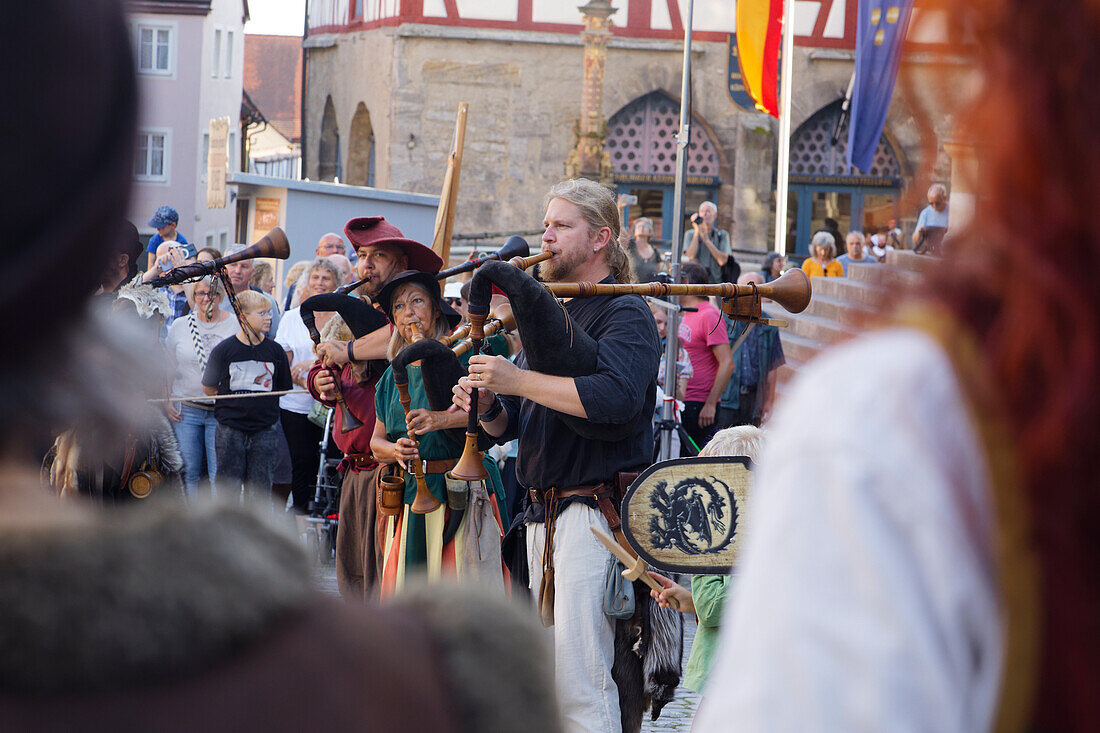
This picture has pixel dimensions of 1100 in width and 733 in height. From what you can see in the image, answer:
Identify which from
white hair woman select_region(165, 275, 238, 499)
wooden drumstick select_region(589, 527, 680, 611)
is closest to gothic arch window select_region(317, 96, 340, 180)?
white hair woman select_region(165, 275, 238, 499)

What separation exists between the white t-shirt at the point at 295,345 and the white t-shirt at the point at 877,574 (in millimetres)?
7773

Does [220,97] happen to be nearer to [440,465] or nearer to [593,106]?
[593,106]

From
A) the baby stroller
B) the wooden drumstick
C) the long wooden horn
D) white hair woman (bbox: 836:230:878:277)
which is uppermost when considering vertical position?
white hair woman (bbox: 836:230:878:277)

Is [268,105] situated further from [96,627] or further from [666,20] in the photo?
[96,627]

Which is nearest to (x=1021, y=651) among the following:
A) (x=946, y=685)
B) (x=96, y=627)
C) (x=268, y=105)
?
(x=946, y=685)

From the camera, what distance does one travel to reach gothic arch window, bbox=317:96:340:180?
3306cm

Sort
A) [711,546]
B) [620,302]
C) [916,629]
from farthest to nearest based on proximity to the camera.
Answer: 1. [620,302]
2. [711,546]
3. [916,629]

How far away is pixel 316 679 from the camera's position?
0.85 meters

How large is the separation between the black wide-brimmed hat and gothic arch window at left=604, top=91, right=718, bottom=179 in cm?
2284

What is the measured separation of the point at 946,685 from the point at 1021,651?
63 mm

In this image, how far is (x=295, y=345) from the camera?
29.2 feet

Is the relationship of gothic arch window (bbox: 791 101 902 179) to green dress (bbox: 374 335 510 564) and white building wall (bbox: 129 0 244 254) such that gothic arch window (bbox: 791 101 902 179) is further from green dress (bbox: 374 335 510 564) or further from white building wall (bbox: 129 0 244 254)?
green dress (bbox: 374 335 510 564)

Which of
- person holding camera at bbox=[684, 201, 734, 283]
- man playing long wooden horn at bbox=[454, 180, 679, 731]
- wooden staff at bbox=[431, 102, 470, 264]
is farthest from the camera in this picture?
person holding camera at bbox=[684, 201, 734, 283]

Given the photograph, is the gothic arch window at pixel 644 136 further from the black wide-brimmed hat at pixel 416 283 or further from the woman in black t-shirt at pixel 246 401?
the black wide-brimmed hat at pixel 416 283
